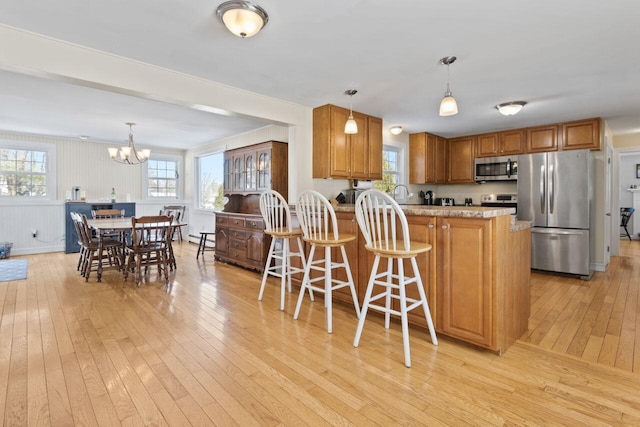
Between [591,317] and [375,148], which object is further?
[375,148]

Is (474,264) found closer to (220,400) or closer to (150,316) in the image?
(220,400)

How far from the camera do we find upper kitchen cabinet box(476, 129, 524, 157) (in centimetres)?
532

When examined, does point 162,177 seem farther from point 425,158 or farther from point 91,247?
point 425,158

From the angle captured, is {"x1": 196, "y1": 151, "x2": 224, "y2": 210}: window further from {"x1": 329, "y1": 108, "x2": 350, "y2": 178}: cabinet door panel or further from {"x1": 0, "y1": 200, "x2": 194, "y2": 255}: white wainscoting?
{"x1": 329, "y1": 108, "x2": 350, "y2": 178}: cabinet door panel

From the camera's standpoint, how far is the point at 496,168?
5.53 metres

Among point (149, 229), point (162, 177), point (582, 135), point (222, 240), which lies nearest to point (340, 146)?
point (222, 240)

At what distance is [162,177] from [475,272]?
24.3 ft

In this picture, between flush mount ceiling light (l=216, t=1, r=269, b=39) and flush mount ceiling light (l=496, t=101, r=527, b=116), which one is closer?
flush mount ceiling light (l=216, t=1, r=269, b=39)

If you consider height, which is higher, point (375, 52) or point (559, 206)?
point (375, 52)

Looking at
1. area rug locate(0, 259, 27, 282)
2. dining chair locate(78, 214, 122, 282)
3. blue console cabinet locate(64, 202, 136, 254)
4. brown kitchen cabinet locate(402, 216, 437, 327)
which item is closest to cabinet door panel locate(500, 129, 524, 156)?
brown kitchen cabinet locate(402, 216, 437, 327)

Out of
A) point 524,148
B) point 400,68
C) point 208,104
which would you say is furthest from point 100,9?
point 524,148

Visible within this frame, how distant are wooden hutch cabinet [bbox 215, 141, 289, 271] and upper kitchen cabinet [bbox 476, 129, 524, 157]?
11.7ft

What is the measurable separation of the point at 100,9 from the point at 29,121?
4303mm

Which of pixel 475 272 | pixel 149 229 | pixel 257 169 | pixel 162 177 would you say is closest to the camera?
pixel 475 272
